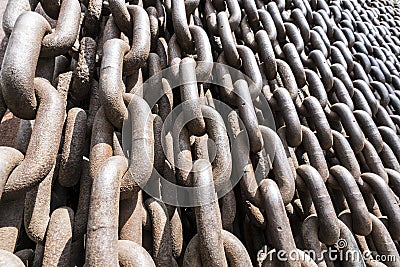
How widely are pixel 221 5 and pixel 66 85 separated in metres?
0.49

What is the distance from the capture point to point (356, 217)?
651 mm

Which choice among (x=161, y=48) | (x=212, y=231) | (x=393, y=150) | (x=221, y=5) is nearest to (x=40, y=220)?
(x=212, y=231)

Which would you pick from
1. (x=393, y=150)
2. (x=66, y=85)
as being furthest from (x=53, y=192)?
(x=393, y=150)

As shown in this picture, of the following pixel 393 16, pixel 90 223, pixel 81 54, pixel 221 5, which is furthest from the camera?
pixel 393 16

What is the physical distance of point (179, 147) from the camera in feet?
1.83

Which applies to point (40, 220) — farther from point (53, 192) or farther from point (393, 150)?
point (393, 150)

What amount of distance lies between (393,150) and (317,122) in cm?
28

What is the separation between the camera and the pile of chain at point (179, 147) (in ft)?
1.40

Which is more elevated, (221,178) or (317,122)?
(317,122)

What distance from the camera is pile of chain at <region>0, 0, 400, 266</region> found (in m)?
0.43

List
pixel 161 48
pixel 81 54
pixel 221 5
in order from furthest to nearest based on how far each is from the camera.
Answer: pixel 221 5 → pixel 161 48 → pixel 81 54

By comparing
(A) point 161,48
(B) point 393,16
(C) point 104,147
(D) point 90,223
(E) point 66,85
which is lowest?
(D) point 90,223

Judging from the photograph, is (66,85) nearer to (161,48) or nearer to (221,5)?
(161,48)

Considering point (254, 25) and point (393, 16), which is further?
point (393, 16)
